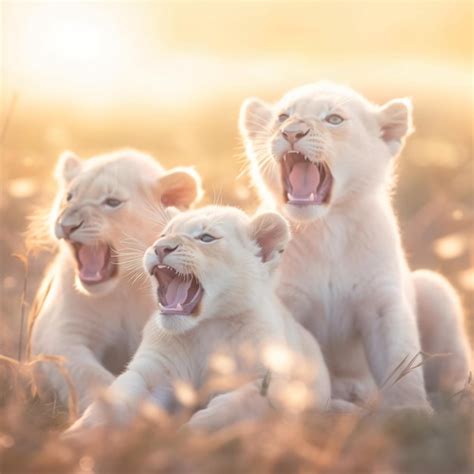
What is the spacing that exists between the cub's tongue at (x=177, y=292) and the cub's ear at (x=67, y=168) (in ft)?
5.15

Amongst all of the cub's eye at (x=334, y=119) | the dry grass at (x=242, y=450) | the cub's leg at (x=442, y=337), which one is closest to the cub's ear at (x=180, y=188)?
the cub's eye at (x=334, y=119)

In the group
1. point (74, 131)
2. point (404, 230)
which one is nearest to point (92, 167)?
point (404, 230)

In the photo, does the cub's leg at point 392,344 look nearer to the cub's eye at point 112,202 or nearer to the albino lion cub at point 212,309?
the albino lion cub at point 212,309

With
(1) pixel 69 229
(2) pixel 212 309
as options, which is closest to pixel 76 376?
(1) pixel 69 229

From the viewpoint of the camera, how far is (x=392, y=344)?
6137mm

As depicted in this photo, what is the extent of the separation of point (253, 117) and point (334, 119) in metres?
0.72

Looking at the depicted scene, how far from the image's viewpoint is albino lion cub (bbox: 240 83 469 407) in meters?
6.18

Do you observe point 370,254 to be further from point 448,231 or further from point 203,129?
point 203,129

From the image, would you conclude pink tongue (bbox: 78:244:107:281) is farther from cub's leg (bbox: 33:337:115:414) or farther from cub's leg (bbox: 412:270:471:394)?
cub's leg (bbox: 412:270:471:394)

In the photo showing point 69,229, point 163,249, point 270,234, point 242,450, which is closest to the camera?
point 242,450

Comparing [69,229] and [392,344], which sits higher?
[69,229]

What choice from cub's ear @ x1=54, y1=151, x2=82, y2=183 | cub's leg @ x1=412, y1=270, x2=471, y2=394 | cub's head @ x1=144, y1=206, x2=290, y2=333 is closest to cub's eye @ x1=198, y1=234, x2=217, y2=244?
cub's head @ x1=144, y1=206, x2=290, y2=333

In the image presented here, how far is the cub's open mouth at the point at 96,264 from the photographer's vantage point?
251 inches

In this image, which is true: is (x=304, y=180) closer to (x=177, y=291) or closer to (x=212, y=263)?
(x=212, y=263)
